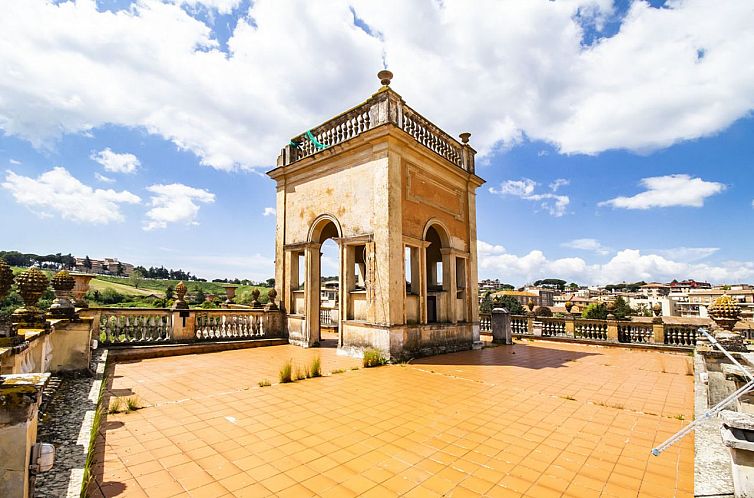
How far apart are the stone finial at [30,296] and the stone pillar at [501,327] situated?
13813 mm

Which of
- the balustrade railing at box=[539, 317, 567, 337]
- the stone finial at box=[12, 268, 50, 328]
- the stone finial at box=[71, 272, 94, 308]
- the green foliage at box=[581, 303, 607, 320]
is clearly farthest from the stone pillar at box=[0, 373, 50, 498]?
the green foliage at box=[581, 303, 607, 320]

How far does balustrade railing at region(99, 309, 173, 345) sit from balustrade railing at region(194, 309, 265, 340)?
880mm

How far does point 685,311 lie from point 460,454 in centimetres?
11738

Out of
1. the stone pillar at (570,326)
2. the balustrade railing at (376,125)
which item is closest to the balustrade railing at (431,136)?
the balustrade railing at (376,125)

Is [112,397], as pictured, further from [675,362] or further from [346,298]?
[675,362]

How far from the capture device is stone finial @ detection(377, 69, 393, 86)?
34.6 ft

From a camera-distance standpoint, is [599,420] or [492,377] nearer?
[599,420]

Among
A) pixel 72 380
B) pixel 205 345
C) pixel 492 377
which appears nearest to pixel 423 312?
pixel 492 377

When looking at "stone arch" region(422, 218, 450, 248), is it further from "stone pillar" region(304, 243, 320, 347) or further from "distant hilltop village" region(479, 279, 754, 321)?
"distant hilltop village" region(479, 279, 754, 321)

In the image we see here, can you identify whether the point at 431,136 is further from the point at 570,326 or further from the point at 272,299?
the point at 570,326

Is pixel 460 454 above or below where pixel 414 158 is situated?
below

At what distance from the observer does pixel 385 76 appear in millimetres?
10578

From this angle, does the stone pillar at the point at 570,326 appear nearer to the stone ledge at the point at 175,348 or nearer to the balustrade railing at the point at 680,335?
the balustrade railing at the point at 680,335

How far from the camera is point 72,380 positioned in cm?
640
